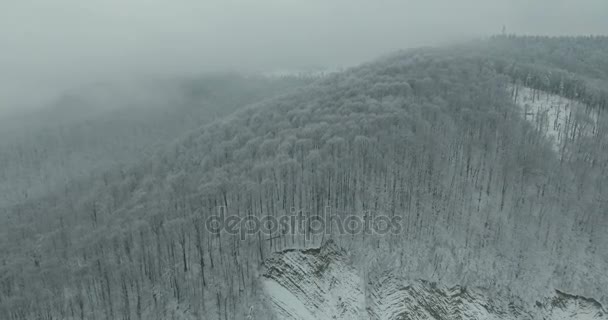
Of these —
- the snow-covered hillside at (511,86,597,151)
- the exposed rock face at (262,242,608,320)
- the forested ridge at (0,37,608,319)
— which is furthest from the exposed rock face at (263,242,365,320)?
the snow-covered hillside at (511,86,597,151)

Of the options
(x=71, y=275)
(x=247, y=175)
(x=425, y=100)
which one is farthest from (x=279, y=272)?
(x=425, y=100)

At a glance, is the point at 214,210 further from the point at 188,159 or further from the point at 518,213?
the point at 518,213

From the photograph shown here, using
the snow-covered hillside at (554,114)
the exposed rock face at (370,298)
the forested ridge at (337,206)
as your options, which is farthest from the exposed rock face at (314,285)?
the snow-covered hillside at (554,114)

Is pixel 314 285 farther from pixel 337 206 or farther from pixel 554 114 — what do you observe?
pixel 554 114

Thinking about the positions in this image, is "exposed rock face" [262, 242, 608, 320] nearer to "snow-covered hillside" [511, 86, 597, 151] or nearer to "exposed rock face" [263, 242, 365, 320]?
"exposed rock face" [263, 242, 365, 320]

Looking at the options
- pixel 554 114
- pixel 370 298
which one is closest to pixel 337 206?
pixel 370 298

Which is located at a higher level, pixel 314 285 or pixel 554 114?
pixel 554 114

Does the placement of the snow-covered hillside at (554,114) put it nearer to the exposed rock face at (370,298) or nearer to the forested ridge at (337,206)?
the forested ridge at (337,206)
